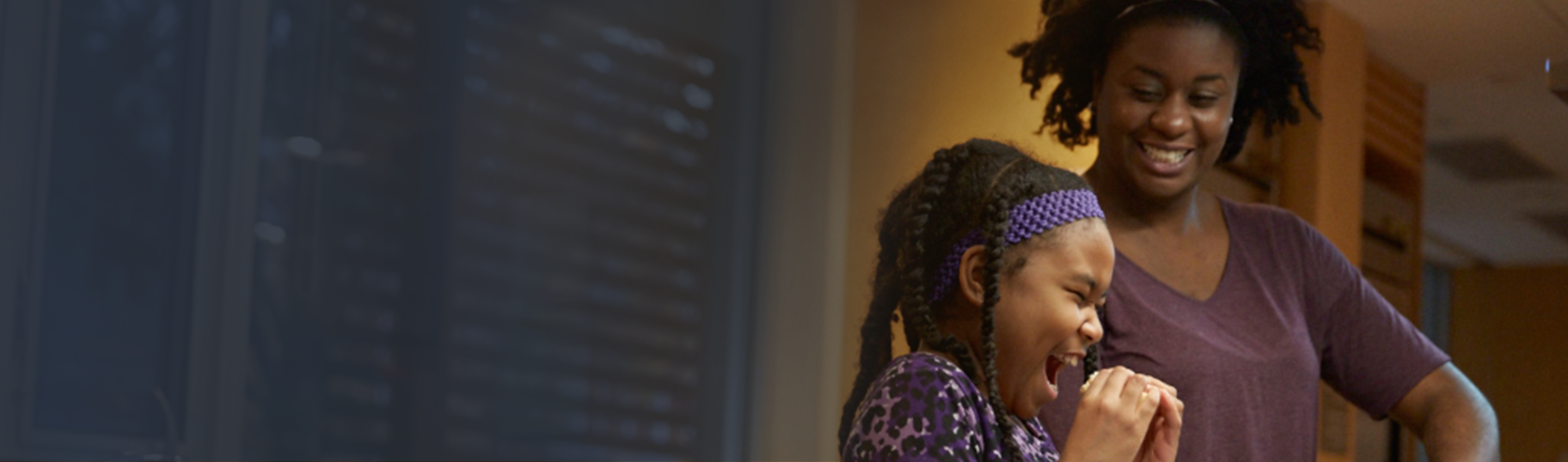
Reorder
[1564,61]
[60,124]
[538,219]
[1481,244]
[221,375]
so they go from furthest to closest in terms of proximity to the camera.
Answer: [1481,244]
[1564,61]
[538,219]
[221,375]
[60,124]

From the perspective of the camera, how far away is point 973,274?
93 centimetres

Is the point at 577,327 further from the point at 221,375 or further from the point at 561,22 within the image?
the point at 221,375

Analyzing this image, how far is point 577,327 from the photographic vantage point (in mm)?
1566

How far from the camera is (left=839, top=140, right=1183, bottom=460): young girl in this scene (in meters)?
0.85

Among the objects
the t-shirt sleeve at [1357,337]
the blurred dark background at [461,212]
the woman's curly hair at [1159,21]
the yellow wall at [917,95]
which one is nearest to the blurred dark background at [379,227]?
the blurred dark background at [461,212]

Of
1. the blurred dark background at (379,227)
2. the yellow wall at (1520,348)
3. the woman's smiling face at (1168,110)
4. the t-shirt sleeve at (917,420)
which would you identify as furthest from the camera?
the yellow wall at (1520,348)

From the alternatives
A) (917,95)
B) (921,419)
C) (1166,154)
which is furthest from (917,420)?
(917,95)

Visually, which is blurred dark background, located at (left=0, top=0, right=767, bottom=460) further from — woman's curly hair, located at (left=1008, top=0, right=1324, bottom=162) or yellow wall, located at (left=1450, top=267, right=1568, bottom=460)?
yellow wall, located at (left=1450, top=267, right=1568, bottom=460)

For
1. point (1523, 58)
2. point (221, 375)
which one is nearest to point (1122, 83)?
point (221, 375)

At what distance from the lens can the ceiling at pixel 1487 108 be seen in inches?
105

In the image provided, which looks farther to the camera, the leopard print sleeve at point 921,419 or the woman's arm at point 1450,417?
the woman's arm at point 1450,417

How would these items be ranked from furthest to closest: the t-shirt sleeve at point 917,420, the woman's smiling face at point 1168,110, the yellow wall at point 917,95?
the yellow wall at point 917,95 < the woman's smiling face at point 1168,110 < the t-shirt sleeve at point 917,420

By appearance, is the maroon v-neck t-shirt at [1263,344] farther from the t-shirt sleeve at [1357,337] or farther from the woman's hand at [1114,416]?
the woman's hand at [1114,416]

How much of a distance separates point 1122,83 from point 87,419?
88 centimetres
